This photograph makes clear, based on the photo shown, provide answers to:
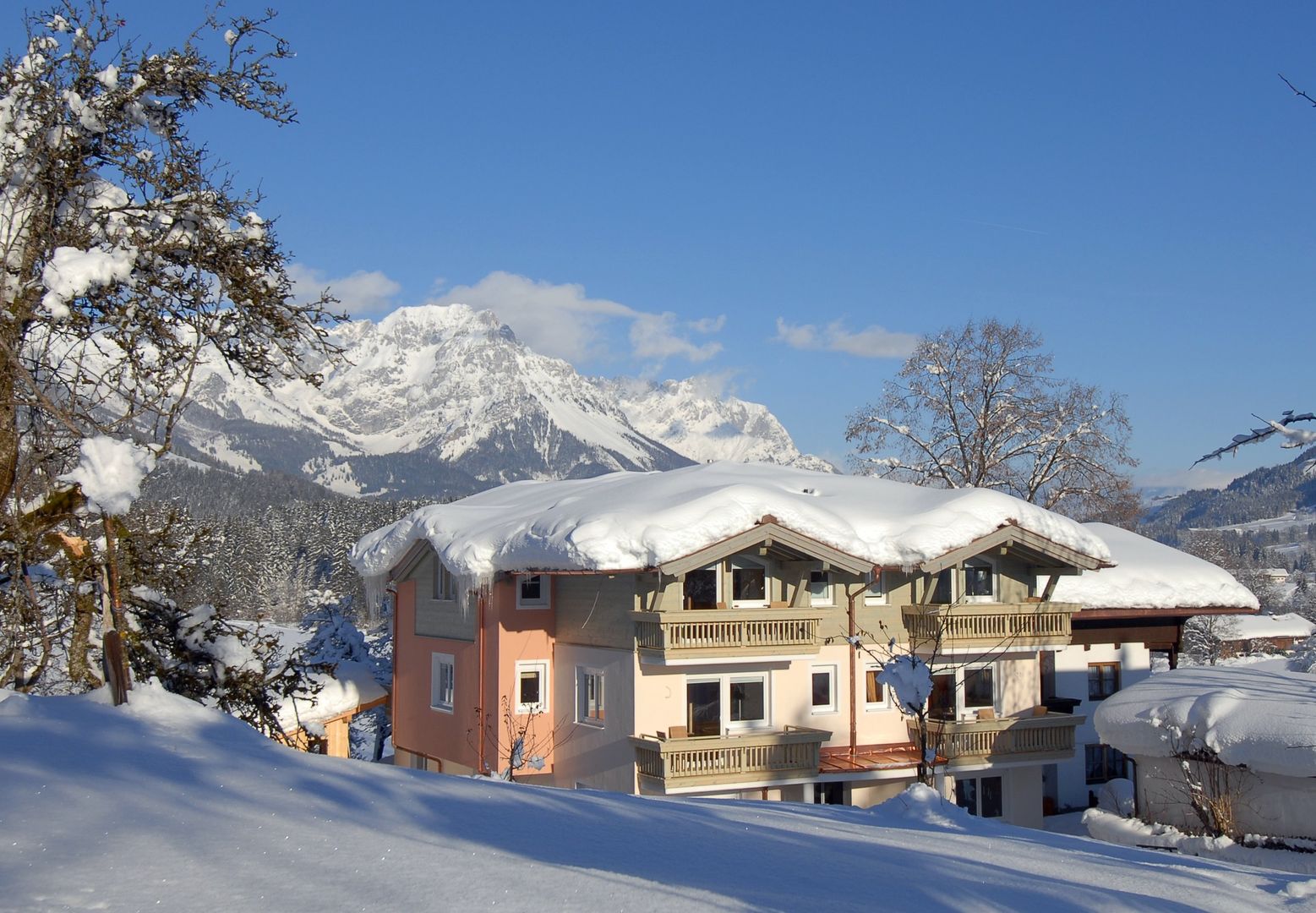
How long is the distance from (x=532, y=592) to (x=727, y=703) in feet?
18.1

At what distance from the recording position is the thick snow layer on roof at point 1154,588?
1282 inches

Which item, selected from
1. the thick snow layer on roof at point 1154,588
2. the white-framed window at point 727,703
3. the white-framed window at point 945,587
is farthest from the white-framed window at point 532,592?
the thick snow layer on roof at point 1154,588

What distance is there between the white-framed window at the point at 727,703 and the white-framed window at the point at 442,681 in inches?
286

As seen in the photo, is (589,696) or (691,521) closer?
(691,521)

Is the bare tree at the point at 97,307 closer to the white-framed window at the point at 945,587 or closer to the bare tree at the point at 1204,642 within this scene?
the white-framed window at the point at 945,587

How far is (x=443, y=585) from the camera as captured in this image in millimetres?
31438

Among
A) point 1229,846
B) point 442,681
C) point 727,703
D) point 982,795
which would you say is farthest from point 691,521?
point 1229,846

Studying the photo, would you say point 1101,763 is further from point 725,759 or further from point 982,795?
point 725,759

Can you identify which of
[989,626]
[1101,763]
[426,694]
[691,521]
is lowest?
[1101,763]

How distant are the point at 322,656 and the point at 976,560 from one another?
70.4ft

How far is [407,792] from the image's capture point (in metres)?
7.29

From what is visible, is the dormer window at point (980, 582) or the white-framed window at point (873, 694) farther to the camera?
the dormer window at point (980, 582)

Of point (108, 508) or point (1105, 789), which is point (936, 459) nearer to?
point (1105, 789)

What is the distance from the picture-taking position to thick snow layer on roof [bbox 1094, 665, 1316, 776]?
2020 cm
